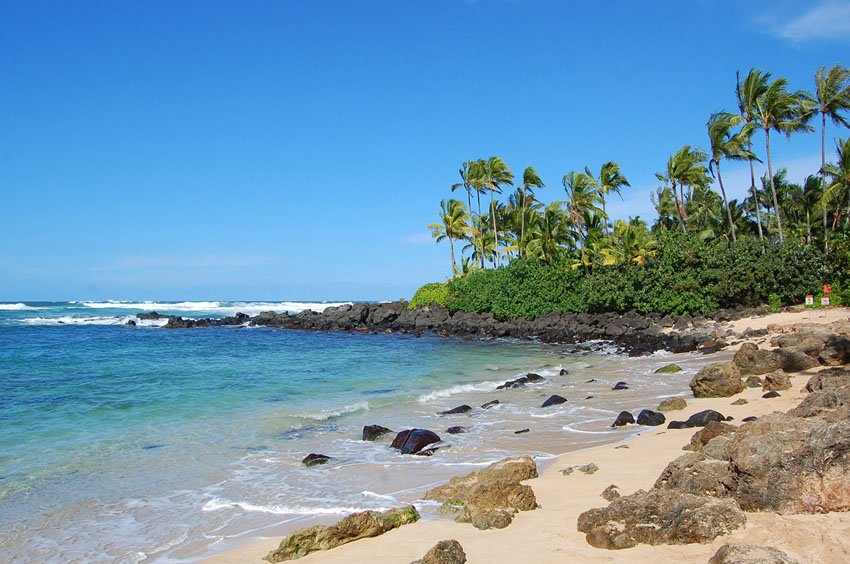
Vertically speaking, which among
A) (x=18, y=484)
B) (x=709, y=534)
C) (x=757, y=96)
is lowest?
(x=18, y=484)


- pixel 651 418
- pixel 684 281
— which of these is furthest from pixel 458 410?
pixel 684 281

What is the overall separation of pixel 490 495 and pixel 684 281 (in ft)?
92.2

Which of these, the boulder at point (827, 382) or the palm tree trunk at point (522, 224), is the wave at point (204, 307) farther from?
the boulder at point (827, 382)

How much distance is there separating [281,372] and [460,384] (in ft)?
23.3

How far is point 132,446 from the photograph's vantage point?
11148 millimetres

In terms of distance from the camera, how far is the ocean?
24.0 feet

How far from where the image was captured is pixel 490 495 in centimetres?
652

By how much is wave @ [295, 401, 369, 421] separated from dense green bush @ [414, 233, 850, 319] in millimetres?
22295

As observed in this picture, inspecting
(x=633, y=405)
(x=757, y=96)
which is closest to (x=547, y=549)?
(x=633, y=405)

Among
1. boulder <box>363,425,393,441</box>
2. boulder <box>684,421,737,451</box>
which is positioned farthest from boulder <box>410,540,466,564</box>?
boulder <box>363,425,393,441</box>

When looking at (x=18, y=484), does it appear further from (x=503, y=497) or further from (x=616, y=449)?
(x=616, y=449)

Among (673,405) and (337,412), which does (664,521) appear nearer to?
(673,405)

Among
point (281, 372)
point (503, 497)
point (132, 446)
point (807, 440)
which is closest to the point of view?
point (807, 440)

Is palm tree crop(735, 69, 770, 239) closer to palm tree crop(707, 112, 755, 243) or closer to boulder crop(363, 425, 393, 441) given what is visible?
palm tree crop(707, 112, 755, 243)
